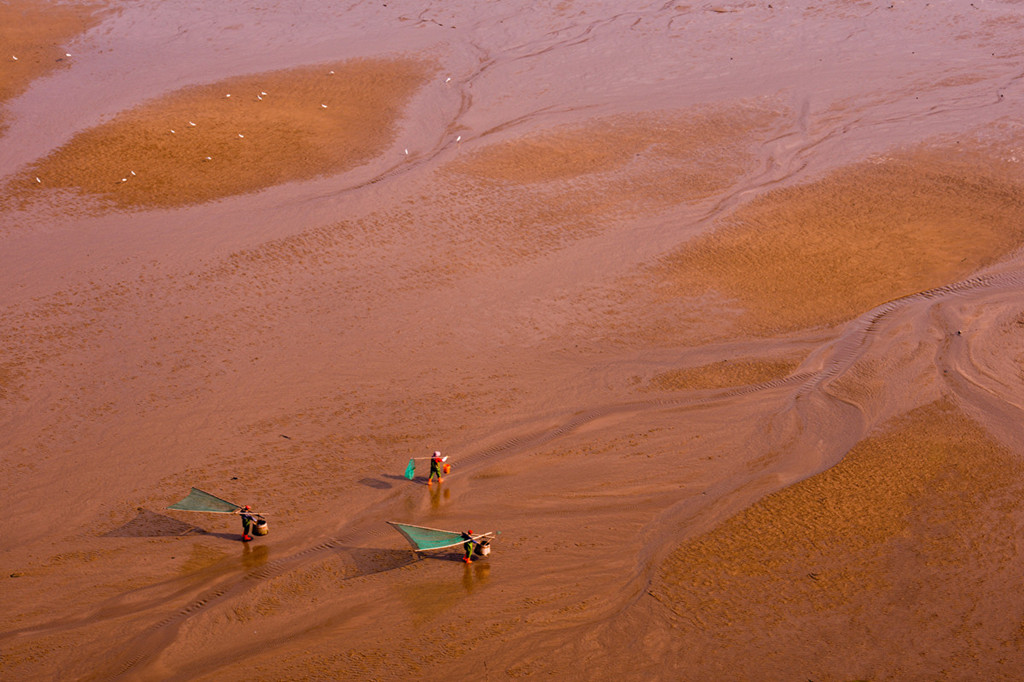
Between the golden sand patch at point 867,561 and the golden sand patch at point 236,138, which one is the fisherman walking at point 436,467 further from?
the golden sand patch at point 236,138

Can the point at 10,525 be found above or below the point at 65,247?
below

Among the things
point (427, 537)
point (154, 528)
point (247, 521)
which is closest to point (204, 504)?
point (247, 521)

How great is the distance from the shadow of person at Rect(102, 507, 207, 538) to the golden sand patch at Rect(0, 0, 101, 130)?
86.9 feet

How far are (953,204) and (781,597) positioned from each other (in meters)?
18.8

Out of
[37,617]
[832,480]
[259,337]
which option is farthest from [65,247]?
[832,480]

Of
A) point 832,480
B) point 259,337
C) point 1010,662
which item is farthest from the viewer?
point 259,337

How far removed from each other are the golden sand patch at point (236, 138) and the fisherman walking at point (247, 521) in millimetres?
16464

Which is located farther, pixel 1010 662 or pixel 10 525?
pixel 10 525

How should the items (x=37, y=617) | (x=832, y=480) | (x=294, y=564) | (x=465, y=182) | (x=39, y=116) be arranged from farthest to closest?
(x=39, y=116)
(x=465, y=182)
(x=832, y=480)
(x=294, y=564)
(x=37, y=617)

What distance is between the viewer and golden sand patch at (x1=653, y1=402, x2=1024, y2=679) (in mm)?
14469

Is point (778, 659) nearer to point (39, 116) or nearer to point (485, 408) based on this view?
point (485, 408)

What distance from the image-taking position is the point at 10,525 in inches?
671

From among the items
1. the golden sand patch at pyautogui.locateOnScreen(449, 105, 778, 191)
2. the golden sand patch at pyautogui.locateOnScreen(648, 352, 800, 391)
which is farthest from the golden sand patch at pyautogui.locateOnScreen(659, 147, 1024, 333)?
the golden sand patch at pyautogui.locateOnScreen(449, 105, 778, 191)

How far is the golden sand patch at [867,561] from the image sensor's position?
570 inches
